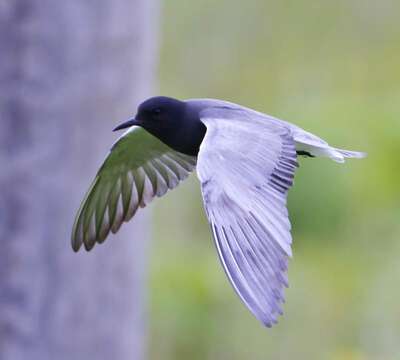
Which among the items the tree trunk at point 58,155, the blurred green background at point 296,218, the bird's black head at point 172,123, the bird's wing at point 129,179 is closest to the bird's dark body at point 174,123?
the bird's black head at point 172,123

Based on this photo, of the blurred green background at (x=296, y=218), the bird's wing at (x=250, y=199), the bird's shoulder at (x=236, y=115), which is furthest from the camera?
the blurred green background at (x=296, y=218)

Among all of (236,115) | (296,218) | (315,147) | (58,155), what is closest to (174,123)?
(236,115)

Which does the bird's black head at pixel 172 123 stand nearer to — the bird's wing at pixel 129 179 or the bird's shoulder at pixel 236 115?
the bird's shoulder at pixel 236 115

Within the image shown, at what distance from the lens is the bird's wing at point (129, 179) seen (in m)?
3.89

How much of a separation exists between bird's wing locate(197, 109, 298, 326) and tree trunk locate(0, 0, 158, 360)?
1044mm

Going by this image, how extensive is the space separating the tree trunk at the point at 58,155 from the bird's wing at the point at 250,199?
1.04m

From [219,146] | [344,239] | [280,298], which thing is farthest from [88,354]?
[344,239]

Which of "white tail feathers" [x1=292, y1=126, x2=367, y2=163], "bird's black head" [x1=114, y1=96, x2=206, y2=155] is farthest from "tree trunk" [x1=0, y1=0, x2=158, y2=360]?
"white tail feathers" [x1=292, y1=126, x2=367, y2=163]

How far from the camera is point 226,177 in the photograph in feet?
10.2

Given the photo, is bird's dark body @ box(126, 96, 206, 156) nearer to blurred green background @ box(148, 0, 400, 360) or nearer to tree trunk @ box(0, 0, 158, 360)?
tree trunk @ box(0, 0, 158, 360)

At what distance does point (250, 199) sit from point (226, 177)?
0.07 meters

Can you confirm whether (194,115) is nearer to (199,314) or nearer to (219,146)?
(219,146)

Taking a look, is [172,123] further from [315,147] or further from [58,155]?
[58,155]

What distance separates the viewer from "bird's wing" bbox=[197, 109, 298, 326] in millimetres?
2799
